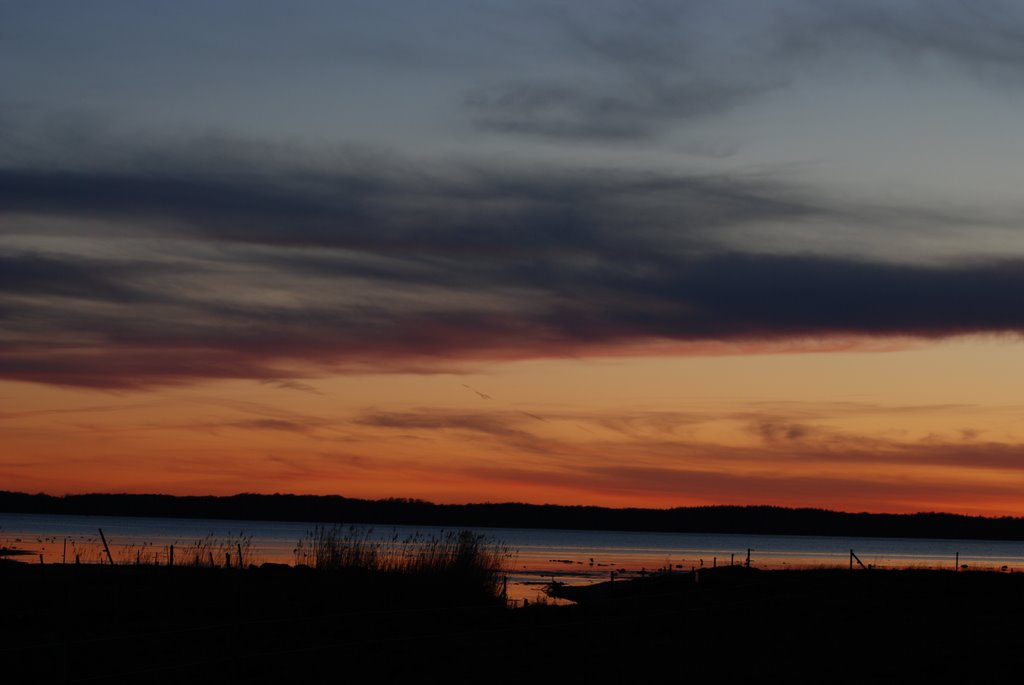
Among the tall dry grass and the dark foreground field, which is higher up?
the tall dry grass

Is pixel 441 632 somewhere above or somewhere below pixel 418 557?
below

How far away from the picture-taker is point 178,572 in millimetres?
42750

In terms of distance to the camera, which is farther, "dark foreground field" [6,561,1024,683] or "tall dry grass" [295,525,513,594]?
"tall dry grass" [295,525,513,594]

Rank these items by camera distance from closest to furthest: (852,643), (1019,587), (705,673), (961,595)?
(705,673)
(852,643)
(961,595)
(1019,587)

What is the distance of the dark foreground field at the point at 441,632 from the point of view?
23844 millimetres

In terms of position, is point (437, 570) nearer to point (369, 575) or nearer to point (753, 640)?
point (369, 575)

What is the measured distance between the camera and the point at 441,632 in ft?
106

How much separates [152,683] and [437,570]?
69.2 ft

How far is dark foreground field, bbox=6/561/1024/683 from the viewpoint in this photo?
78.2 feet

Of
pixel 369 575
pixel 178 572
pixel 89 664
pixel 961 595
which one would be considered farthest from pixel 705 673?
pixel 961 595

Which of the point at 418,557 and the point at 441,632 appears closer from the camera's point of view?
the point at 441,632

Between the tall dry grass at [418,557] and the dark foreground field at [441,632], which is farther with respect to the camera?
the tall dry grass at [418,557]

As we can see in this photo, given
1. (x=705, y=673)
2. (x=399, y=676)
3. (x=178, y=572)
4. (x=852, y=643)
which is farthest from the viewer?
(x=178, y=572)

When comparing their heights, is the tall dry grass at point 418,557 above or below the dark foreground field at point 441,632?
above
